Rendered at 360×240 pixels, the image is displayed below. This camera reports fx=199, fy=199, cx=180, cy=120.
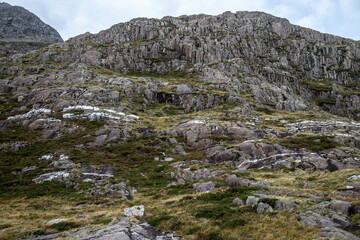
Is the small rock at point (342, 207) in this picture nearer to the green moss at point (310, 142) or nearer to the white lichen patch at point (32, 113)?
the green moss at point (310, 142)

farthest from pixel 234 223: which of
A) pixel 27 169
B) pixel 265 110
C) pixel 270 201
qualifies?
pixel 265 110

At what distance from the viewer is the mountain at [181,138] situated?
18.3 meters

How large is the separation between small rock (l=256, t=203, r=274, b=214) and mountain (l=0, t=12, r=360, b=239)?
0.11 metres

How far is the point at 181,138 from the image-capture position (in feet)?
186

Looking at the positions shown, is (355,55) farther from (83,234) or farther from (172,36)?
(83,234)

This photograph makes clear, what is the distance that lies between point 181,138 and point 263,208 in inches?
1571

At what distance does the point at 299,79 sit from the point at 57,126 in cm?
14100

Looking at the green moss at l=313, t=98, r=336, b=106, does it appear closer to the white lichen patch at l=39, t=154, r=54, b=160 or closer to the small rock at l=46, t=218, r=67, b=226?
the white lichen patch at l=39, t=154, r=54, b=160

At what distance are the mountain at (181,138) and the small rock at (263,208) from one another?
4.2 inches

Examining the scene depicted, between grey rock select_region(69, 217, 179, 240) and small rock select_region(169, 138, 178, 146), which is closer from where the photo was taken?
grey rock select_region(69, 217, 179, 240)

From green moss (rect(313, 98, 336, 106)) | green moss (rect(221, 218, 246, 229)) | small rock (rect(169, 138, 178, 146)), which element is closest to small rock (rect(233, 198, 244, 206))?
green moss (rect(221, 218, 246, 229))

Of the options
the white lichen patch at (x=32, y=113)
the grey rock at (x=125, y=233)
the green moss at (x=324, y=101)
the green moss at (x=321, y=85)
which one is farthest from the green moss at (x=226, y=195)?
the green moss at (x=321, y=85)

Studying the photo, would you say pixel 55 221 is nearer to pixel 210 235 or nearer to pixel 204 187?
pixel 210 235

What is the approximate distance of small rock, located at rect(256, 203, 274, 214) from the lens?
1738 centimetres
